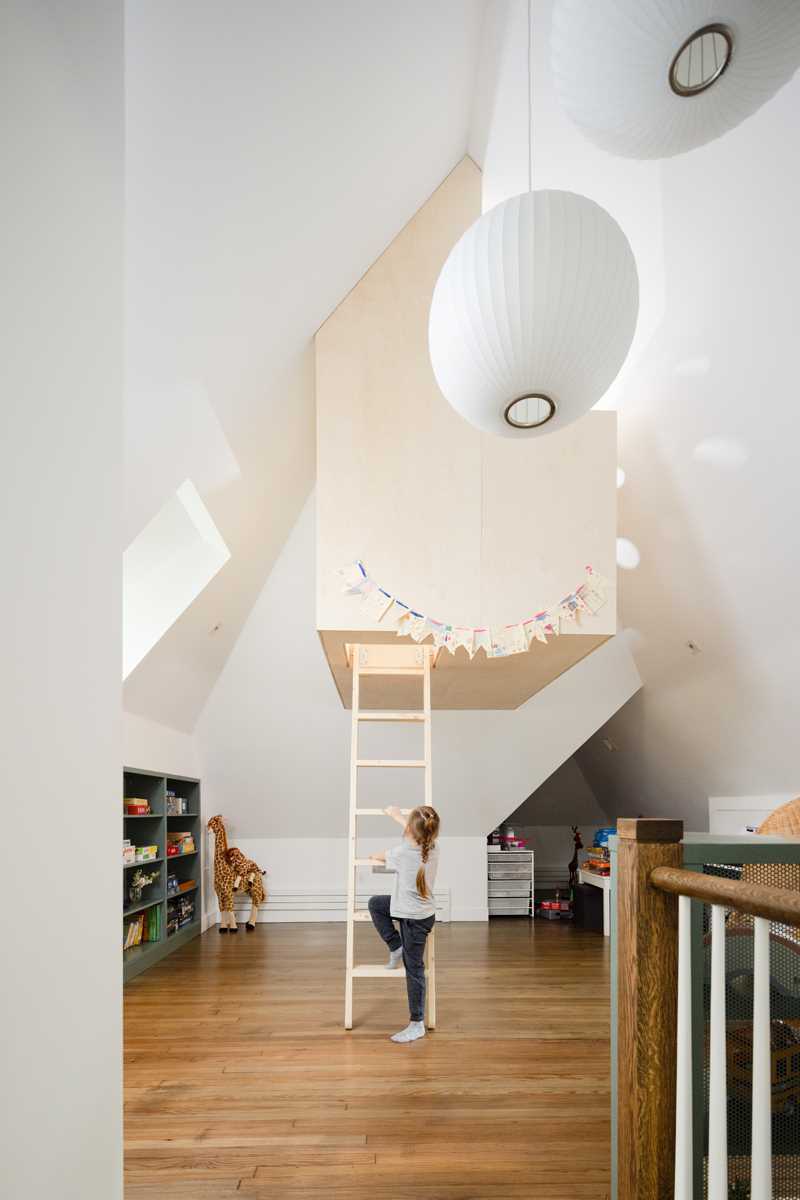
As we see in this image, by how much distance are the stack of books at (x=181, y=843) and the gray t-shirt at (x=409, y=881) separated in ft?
9.00

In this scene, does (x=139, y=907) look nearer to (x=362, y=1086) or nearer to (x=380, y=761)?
(x=380, y=761)

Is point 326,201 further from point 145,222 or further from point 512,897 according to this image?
point 512,897

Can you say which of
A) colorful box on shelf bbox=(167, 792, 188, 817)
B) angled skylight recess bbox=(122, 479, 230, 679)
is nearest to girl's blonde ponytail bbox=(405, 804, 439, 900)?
angled skylight recess bbox=(122, 479, 230, 679)

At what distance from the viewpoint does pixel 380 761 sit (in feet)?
14.7

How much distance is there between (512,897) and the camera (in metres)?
7.80

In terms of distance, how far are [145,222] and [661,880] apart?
7.38 ft

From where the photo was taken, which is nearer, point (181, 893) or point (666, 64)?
point (666, 64)

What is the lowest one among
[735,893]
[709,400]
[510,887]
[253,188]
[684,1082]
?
[510,887]

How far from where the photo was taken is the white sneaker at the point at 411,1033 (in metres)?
3.93

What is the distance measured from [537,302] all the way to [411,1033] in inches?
131

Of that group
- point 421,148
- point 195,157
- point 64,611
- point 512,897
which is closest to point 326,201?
point 421,148

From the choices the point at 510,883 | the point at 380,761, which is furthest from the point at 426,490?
the point at 510,883

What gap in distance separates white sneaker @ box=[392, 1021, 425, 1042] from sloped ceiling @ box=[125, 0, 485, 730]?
253 cm

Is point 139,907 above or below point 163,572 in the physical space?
below
